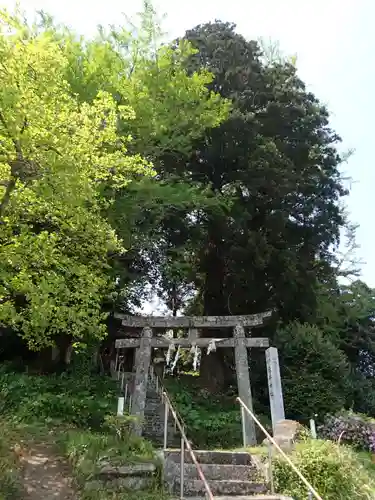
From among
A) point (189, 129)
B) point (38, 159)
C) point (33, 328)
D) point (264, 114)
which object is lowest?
point (33, 328)

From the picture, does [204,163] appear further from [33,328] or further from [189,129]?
[33,328]

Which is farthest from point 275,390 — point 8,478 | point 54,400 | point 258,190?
point 258,190

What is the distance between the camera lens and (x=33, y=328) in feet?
29.1

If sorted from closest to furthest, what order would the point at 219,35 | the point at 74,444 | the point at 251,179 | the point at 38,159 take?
the point at 38,159
the point at 74,444
the point at 251,179
the point at 219,35

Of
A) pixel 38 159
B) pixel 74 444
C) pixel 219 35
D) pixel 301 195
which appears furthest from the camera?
pixel 219 35

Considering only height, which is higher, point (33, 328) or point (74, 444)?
point (33, 328)

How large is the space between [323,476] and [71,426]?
236 inches

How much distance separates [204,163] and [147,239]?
553 cm

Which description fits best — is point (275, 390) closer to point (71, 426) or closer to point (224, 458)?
point (224, 458)

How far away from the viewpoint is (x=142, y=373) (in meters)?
12.1

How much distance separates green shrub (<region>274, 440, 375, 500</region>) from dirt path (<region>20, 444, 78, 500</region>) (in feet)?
10.1

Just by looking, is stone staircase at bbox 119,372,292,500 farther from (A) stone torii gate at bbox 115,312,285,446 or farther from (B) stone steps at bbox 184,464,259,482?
(A) stone torii gate at bbox 115,312,285,446

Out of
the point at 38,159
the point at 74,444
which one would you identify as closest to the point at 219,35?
the point at 38,159

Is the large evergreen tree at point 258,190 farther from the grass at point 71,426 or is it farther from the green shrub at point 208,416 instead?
the grass at point 71,426
